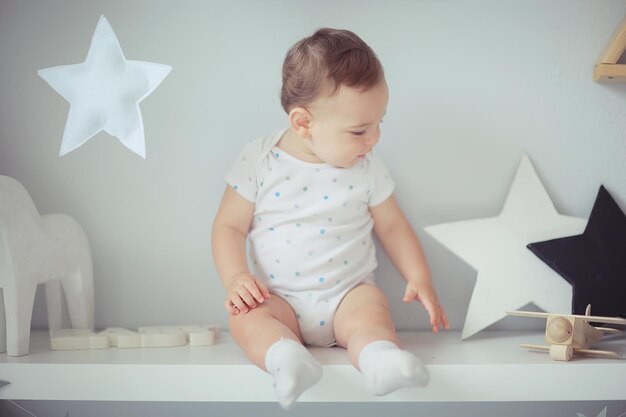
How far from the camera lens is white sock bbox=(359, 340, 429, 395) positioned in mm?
853

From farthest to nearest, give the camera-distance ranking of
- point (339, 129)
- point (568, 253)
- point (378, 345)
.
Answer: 1. point (568, 253)
2. point (339, 129)
3. point (378, 345)

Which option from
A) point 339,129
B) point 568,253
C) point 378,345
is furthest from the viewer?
point 568,253

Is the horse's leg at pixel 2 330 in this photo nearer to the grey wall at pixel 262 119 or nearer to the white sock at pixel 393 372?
the grey wall at pixel 262 119

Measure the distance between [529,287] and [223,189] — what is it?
537 mm

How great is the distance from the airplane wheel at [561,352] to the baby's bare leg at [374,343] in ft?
0.69

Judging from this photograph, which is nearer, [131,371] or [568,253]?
[131,371]

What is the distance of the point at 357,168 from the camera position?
117cm

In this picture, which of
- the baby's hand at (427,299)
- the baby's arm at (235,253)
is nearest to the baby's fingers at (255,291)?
the baby's arm at (235,253)

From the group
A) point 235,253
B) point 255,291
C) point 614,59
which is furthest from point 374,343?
point 614,59

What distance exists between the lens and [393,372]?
0.86 meters

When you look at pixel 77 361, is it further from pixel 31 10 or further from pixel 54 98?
pixel 31 10

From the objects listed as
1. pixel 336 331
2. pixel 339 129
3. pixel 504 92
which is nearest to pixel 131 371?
pixel 336 331

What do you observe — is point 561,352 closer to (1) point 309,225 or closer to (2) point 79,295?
(1) point 309,225

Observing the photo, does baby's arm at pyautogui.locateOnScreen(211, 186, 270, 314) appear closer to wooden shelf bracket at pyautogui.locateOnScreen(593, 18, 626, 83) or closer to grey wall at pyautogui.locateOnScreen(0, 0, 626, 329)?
grey wall at pyautogui.locateOnScreen(0, 0, 626, 329)
